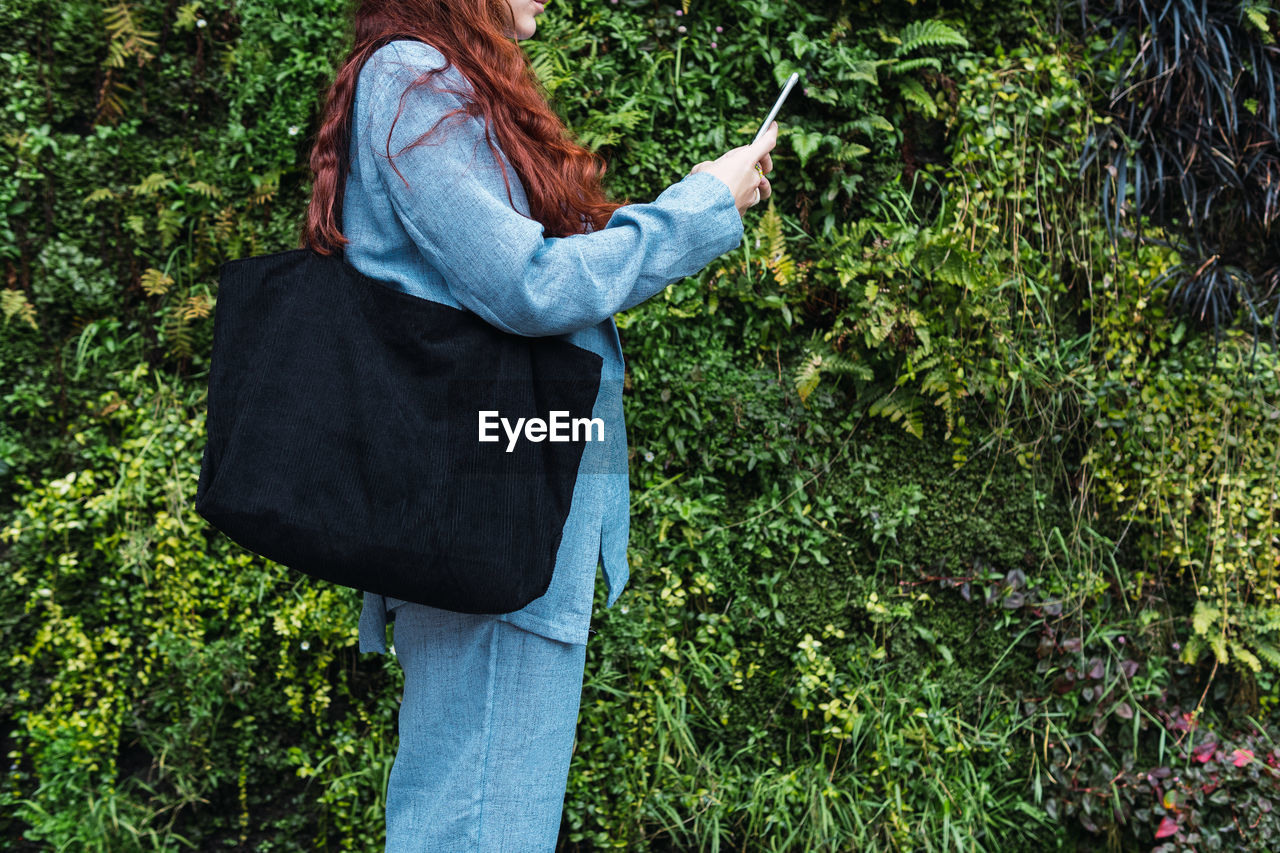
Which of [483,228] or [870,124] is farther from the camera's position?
[870,124]

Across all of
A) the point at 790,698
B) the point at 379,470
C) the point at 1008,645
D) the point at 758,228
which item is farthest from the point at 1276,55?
the point at 379,470

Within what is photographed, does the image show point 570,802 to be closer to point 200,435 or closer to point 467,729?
point 467,729

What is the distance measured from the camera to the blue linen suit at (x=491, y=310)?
47.9 inches

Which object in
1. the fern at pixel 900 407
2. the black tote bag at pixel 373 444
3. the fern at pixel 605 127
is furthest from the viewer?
the fern at pixel 900 407

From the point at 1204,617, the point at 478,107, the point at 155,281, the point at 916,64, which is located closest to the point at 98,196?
the point at 155,281

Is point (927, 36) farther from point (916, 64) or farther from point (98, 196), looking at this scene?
point (98, 196)

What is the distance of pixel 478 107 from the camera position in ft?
4.21

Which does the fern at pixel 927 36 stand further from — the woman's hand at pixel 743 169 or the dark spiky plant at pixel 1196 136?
the woman's hand at pixel 743 169

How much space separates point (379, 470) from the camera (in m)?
1.21

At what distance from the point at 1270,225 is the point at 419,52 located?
121 inches

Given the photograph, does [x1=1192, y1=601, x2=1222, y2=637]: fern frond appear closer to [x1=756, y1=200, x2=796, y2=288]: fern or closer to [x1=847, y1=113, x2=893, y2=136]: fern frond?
[x1=756, y1=200, x2=796, y2=288]: fern

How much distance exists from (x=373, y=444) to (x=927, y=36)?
2.43m

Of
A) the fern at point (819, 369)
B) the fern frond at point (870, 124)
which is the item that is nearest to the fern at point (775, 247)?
the fern at point (819, 369)

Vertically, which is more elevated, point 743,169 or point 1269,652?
point 743,169
